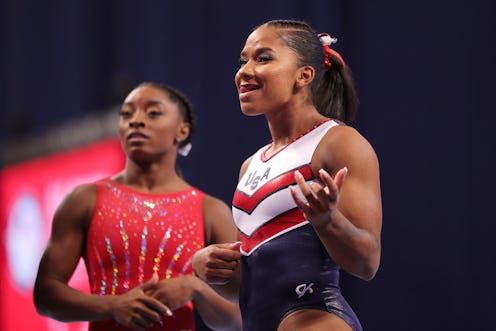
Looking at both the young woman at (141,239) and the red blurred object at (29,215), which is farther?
the red blurred object at (29,215)

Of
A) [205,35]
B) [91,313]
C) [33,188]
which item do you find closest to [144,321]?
[91,313]

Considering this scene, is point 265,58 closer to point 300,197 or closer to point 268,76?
point 268,76

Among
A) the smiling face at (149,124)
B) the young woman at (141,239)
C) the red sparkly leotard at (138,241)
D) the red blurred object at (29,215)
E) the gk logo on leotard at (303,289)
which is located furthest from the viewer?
the red blurred object at (29,215)

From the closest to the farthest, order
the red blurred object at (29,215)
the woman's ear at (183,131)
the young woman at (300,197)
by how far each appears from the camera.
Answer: the young woman at (300,197) → the woman's ear at (183,131) → the red blurred object at (29,215)

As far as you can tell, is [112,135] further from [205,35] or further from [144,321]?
[144,321]

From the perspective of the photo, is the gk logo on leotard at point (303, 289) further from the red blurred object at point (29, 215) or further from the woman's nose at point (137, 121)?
the red blurred object at point (29, 215)

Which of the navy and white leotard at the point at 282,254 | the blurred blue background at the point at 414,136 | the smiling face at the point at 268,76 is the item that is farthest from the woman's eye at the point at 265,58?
the blurred blue background at the point at 414,136

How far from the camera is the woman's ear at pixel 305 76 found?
217 cm

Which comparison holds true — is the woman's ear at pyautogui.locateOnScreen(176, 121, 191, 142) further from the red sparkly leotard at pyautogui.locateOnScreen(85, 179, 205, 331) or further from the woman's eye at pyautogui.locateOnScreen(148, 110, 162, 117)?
the red sparkly leotard at pyautogui.locateOnScreen(85, 179, 205, 331)

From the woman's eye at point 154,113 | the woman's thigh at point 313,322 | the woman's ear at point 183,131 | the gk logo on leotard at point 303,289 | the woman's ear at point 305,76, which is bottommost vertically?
the woman's thigh at point 313,322

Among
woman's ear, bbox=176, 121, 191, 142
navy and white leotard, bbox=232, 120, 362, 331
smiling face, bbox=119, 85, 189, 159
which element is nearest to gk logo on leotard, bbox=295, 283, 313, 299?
navy and white leotard, bbox=232, 120, 362, 331

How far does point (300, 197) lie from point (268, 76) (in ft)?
1.49

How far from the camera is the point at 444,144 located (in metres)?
3.56

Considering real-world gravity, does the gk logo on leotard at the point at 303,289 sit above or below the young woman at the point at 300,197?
below
